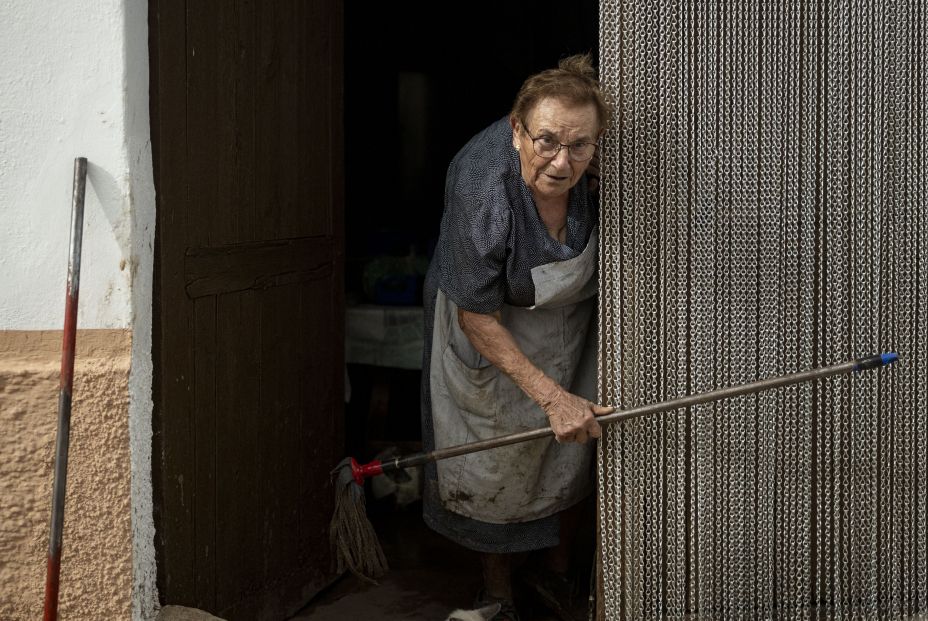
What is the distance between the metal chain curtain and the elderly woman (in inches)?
6.5

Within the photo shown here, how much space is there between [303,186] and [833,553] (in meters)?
2.27

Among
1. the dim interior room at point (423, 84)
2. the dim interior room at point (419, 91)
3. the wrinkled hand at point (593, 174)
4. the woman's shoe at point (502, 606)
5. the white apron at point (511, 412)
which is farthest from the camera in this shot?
the dim interior room at point (423, 84)

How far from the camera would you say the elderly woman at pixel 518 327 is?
3.00 meters

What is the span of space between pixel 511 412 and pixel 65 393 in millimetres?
1474

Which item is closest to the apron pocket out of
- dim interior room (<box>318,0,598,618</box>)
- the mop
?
the mop

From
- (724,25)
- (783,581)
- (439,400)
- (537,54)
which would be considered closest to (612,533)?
(783,581)

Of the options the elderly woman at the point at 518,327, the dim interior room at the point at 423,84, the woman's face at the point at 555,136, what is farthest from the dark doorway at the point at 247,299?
the dim interior room at the point at 423,84

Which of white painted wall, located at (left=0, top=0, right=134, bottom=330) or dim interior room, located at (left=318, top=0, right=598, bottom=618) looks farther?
dim interior room, located at (left=318, top=0, right=598, bottom=618)

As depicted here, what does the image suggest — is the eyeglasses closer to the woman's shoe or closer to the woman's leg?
the woman's leg

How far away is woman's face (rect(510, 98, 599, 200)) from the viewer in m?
2.88

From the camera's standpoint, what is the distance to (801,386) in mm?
3107

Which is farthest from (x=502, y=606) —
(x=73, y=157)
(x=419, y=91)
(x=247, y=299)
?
(x=419, y=91)

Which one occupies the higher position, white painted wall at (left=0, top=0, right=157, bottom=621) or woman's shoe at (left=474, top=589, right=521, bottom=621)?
white painted wall at (left=0, top=0, right=157, bottom=621)

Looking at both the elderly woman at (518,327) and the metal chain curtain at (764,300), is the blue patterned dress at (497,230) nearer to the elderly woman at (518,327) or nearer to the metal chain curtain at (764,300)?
the elderly woman at (518,327)
